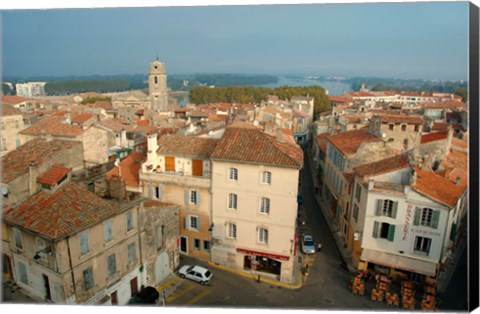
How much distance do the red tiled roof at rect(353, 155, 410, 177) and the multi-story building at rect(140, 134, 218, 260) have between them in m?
8.84

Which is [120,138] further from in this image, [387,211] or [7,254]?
[387,211]

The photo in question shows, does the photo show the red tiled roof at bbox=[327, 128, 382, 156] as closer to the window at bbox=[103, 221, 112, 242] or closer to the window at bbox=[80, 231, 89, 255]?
the window at bbox=[103, 221, 112, 242]

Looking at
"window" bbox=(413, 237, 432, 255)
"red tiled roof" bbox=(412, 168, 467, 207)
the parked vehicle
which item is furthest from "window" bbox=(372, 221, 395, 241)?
the parked vehicle

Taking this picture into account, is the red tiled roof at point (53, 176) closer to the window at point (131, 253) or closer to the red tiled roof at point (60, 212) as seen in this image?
the red tiled roof at point (60, 212)

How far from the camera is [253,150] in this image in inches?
721

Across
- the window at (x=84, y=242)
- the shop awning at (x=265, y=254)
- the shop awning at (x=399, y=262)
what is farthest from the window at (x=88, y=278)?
the shop awning at (x=399, y=262)

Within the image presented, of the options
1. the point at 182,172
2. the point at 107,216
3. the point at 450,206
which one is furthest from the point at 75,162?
the point at 450,206

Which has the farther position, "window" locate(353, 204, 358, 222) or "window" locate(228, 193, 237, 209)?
"window" locate(353, 204, 358, 222)

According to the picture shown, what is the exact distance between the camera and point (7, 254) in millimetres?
15766

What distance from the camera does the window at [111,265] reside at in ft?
50.0

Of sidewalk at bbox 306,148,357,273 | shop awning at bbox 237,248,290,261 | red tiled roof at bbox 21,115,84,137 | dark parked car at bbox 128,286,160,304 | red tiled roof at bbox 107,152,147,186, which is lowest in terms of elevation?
sidewalk at bbox 306,148,357,273

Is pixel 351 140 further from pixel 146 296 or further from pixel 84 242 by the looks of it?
pixel 84 242

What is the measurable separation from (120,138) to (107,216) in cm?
1940

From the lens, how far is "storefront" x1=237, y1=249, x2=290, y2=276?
1920 centimetres
